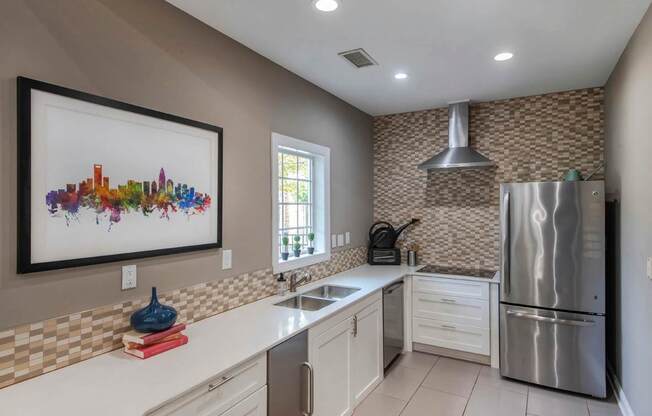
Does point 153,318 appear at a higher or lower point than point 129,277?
lower

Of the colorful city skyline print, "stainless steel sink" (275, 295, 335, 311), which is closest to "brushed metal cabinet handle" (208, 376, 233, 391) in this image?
the colorful city skyline print

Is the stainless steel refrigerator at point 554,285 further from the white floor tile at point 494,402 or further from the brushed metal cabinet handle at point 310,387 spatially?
the brushed metal cabinet handle at point 310,387

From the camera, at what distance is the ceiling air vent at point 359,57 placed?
2672 millimetres

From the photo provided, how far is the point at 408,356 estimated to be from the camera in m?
3.69

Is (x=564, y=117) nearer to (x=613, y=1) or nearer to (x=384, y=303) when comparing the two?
(x=613, y=1)

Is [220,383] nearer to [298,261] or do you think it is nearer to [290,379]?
[290,379]

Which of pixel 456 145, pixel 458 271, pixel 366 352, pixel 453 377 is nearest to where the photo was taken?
pixel 366 352

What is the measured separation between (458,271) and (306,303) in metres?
1.85

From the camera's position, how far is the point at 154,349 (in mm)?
1668

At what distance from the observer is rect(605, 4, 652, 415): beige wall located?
2135 mm

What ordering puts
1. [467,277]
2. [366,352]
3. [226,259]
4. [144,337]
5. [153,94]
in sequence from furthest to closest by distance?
[467,277] → [366,352] → [226,259] → [153,94] → [144,337]

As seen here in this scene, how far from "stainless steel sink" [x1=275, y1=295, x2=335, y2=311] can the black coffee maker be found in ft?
5.10

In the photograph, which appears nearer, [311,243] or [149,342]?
[149,342]

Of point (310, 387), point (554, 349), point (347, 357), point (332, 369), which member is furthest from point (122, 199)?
point (554, 349)
